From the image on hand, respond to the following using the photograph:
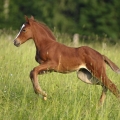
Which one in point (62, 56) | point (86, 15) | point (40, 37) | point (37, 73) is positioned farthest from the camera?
point (86, 15)

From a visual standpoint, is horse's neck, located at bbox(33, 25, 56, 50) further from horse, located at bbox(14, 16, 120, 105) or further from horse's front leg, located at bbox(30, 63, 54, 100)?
horse's front leg, located at bbox(30, 63, 54, 100)

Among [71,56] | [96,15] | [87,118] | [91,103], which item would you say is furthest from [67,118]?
→ [96,15]

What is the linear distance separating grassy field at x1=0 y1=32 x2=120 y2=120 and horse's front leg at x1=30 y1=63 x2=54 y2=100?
0.11 metres

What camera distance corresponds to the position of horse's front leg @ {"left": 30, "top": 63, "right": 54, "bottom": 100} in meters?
7.21

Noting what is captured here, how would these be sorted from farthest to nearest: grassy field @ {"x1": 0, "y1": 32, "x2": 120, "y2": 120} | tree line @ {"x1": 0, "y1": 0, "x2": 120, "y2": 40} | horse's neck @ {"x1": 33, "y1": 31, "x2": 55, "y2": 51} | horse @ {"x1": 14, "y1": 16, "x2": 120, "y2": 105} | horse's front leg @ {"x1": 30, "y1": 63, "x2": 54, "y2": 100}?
tree line @ {"x1": 0, "y1": 0, "x2": 120, "y2": 40} → horse's neck @ {"x1": 33, "y1": 31, "x2": 55, "y2": 51} → horse @ {"x1": 14, "y1": 16, "x2": 120, "y2": 105} → horse's front leg @ {"x1": 30, "y1": 63, "x2": 54, "y2": 100} → grassy field @ {"x1": 0, "y1": 32, "x2": 120, "y2": 120}

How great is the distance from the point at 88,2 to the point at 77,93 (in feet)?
65.8

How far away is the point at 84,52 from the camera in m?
7.82

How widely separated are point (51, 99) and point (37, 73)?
0.45 meters

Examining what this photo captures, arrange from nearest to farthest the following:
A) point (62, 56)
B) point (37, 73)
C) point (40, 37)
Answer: point (37, 73), point (62, 56), point (40, 37)

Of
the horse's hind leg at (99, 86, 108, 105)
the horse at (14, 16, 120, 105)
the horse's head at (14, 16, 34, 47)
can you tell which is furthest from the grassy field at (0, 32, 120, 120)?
the horse's head at (14, 16, 34, 47)

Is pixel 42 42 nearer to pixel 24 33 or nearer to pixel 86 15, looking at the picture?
pixel 24 33

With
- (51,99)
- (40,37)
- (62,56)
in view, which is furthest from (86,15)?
(51,99)

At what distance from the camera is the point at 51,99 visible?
743 centimetres

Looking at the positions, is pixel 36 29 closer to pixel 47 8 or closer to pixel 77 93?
pixel 77 93
